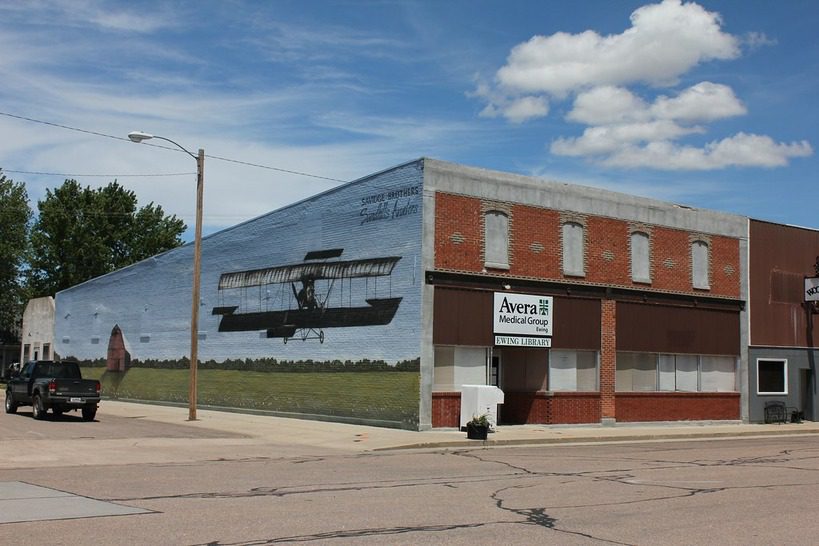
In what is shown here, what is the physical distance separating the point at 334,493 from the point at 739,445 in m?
15.5

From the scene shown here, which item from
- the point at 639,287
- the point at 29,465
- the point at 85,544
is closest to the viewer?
the point at 85,544

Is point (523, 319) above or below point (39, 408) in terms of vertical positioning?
above

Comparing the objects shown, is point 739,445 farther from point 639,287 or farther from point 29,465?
point 29,465

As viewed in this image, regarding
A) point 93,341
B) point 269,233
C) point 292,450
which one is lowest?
point 292,450

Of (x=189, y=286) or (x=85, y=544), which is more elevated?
(x=189, y=286)

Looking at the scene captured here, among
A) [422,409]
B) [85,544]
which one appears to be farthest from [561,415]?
[85,544]

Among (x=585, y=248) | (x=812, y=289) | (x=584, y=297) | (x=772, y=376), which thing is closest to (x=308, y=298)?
(x=584, y=297)

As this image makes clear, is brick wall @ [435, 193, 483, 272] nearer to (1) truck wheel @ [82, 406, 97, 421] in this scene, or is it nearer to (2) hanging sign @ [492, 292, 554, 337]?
(2) hanging sign @ [492, 292, 554, 337]

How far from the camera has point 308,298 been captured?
102ft

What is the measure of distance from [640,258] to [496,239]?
676cm

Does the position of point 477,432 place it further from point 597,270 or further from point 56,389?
point 56,389

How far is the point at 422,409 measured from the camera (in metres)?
26.1

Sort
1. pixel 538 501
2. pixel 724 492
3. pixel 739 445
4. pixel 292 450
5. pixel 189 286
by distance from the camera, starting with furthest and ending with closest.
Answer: pixel 189 286 → pixel 739 445 → pixel 292 450 → pixel 724 492 → pixel 538 501

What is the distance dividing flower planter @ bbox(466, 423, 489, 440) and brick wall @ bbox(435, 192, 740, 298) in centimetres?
516
